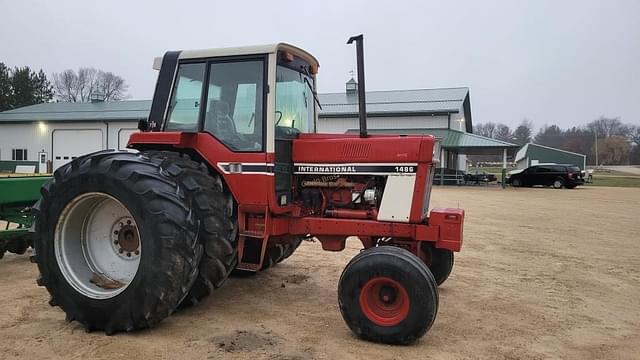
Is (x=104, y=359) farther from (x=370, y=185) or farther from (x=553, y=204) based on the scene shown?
(x=553, y=204)

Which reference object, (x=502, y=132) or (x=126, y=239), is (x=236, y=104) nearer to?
(x=126, y=239)

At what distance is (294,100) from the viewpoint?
16.9 feet

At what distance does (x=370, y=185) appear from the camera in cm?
483

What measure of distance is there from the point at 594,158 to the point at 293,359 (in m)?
98.0

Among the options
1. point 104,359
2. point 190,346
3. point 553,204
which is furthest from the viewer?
point 553,204

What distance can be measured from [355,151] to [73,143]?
38.2 meters

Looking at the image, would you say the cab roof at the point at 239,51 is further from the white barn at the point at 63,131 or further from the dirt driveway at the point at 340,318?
the white barn at the point at 63,131

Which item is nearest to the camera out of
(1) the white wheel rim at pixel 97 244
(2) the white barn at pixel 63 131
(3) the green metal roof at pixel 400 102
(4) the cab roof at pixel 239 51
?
(1) the white wheel rim at pixel 97 244

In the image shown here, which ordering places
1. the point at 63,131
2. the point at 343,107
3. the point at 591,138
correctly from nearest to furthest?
the point at 343,107 < the point at 63,131 < the point at 591,138

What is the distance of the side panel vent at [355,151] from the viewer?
473cm

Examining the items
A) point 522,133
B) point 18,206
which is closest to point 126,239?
point 18,206

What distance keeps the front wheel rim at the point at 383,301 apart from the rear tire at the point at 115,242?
145 cm

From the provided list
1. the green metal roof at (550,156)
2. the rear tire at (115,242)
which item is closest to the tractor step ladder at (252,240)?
the rear tire at (115,242)

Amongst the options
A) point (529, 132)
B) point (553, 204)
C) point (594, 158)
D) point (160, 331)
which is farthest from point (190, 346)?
point (529, 132)
